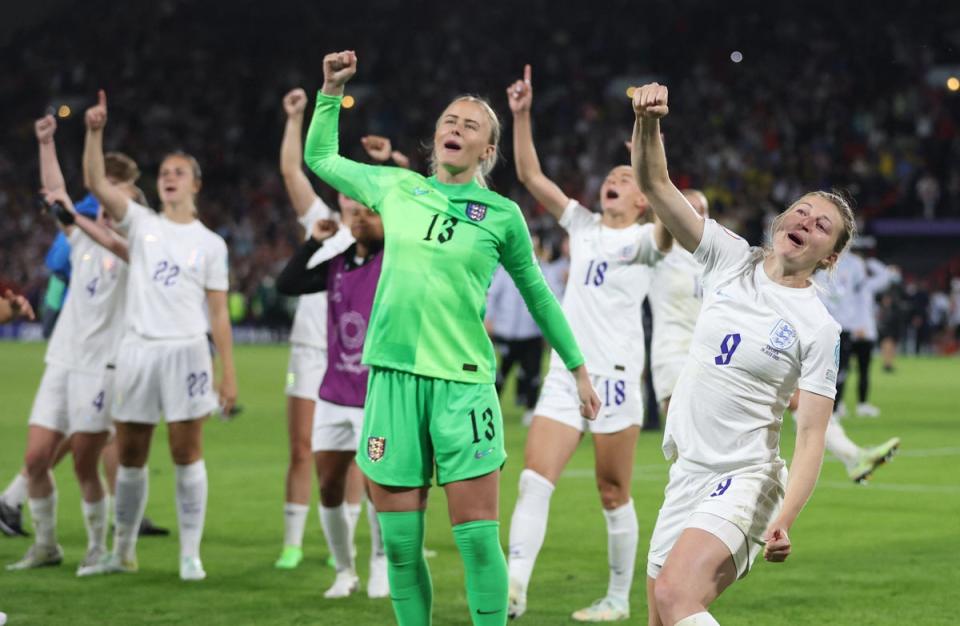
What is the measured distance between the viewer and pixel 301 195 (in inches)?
328

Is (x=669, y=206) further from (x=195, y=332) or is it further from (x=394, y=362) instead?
(x=195, y=332)

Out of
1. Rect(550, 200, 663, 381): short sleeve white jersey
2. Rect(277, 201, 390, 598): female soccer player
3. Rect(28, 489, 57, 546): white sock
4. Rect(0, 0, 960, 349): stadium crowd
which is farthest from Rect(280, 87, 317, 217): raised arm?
Rect(0, 0, 960, 349): stadium crowd

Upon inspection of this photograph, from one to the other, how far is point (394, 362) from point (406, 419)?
0.22m

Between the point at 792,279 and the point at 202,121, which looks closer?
the point at 792,279

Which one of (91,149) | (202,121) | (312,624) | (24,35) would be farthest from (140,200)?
(24,35)

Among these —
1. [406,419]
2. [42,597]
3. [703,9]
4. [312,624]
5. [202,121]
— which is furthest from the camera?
[202,121]

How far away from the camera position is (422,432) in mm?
5484

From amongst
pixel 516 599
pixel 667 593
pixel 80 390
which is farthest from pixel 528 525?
pixel 80 390

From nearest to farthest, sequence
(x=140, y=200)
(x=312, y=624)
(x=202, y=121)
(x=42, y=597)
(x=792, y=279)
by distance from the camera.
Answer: (x=792, y=279), (x=312, y=624), (x=42, y=597), (x=140, y=200), (x=202, y=121)

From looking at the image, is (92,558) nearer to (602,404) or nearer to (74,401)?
(74,401)

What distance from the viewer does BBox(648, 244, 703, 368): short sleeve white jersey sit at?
9.37 metres

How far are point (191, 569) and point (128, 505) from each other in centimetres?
51

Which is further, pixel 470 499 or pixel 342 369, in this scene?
pixel 342 369

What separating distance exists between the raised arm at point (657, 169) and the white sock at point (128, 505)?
4.07 metres
